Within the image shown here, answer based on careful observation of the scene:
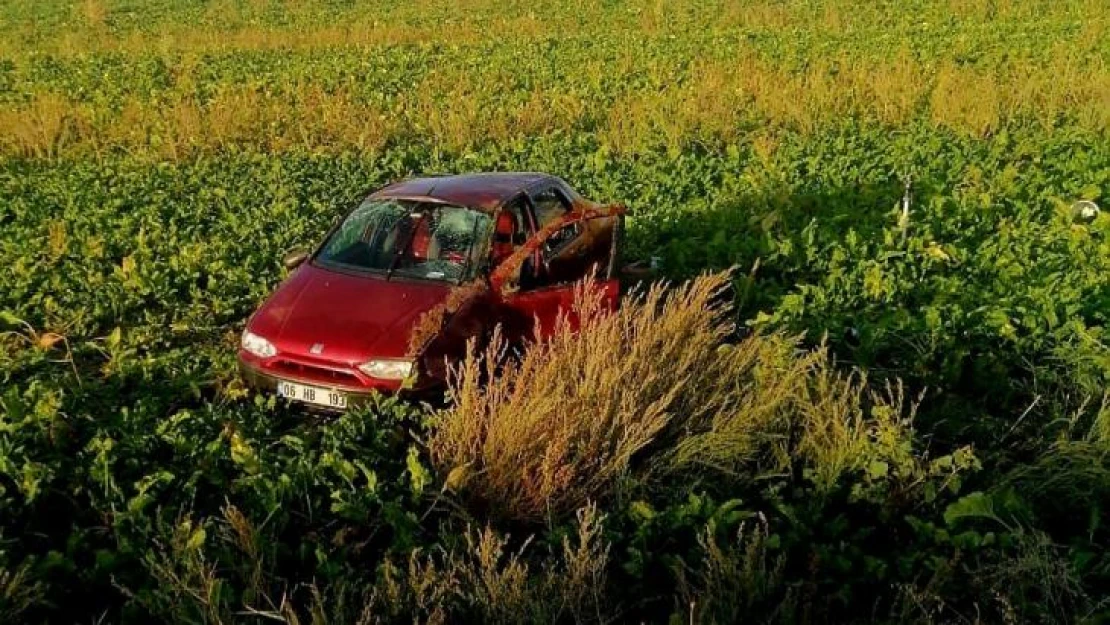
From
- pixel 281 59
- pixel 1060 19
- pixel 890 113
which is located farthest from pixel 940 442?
pixel 1060 19

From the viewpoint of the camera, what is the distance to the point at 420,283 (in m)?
7.32

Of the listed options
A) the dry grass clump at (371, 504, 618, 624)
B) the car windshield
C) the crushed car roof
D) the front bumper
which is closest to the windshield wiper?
the car windshield

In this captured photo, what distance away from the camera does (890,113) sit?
650 inches

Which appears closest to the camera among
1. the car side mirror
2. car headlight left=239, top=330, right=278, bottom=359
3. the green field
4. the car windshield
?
the green field

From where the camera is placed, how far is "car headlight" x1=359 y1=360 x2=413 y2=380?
658 cm

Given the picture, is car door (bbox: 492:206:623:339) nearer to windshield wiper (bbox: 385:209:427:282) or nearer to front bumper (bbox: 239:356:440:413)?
windshield wiper (bbox: 385:209:427:282)

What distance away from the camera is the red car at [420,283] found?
666 cm

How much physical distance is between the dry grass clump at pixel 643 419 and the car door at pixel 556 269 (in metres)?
0.78

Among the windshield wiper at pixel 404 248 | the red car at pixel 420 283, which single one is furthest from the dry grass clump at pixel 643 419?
the windshield wiper at pixel 404 248

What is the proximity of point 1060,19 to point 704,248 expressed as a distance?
71.3ft

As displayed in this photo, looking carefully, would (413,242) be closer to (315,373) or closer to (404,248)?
(404,248)

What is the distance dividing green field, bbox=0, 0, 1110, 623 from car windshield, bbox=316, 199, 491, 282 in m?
1.26

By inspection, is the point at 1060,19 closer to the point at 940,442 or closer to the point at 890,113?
the point at 890,113

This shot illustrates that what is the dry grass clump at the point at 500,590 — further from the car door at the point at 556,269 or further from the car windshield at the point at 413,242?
the car windshield at the point at 413,242
